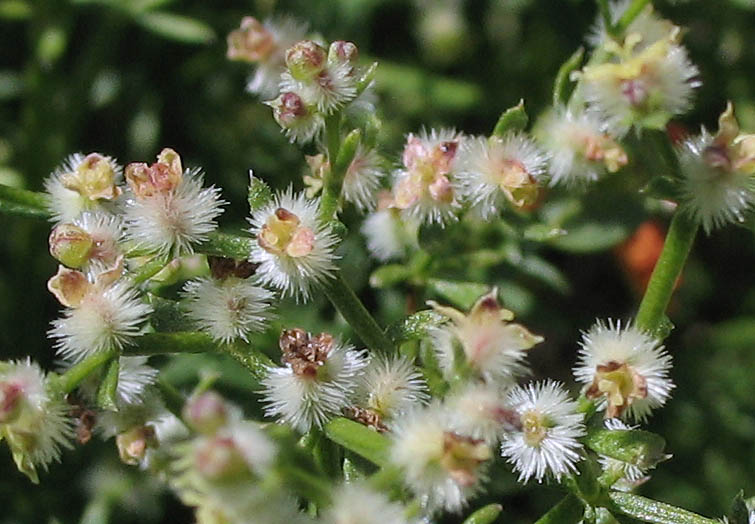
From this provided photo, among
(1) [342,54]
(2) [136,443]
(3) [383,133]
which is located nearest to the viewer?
(2) [136,443]

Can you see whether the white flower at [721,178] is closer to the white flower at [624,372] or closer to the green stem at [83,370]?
the white flower at [624,372]

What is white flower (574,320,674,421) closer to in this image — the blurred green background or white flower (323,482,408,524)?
white flower (323,482,408,524)

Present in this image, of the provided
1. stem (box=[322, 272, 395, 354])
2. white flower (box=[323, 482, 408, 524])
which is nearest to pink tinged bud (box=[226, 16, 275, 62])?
stem (box=[322, 272, 395, 354])

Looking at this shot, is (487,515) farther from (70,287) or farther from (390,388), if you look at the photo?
(70,287)

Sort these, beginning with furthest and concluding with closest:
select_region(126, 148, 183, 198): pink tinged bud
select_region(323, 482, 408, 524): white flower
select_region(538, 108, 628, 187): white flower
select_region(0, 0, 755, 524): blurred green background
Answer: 1. select_region(0, 0, 755, 524): blurred green background
2. select_region(538, 108, 628, 187): white flower
3. select_region(126, 148, 183, 198): pink tinged bud
4. select_region(323, 482, 408, 524): white flower

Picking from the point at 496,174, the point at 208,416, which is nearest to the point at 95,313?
the point at 208,416

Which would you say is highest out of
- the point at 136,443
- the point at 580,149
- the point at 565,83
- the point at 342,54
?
the point at 565,83
